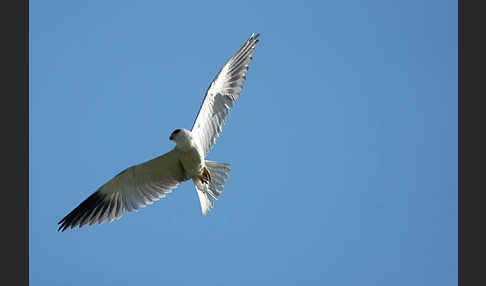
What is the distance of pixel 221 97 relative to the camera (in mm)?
6652

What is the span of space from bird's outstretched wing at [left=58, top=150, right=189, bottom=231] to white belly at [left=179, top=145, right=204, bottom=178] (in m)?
0.19

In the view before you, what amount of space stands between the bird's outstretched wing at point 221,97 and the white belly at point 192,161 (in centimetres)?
28

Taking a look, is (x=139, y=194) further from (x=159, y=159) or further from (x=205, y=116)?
(x=205, y=116)

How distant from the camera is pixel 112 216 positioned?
675 cm

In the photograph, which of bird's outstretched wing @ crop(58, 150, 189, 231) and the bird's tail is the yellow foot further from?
bird's outstretched wing @ crop(58, 150, 189, 231)

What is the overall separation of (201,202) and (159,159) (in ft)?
2.70

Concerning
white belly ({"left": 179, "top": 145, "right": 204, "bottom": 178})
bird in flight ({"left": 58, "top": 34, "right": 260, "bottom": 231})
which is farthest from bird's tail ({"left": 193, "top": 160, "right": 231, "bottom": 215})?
white belly ({"left": 179, "top": 145, "right": 204, "bottom": 178})

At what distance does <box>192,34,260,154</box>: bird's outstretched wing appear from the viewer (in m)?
6.54

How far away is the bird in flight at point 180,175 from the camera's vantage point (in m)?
6.58

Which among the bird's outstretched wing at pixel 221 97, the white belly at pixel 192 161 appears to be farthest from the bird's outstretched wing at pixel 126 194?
the bird's outstretched wing at pixel 221 97

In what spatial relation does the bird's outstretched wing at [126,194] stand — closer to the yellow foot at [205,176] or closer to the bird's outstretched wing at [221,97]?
the yellow foot at [205,176]

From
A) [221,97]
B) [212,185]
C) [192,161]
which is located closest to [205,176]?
[212,185]

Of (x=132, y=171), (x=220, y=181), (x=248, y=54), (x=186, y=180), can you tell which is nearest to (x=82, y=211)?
(x=132, y=171)

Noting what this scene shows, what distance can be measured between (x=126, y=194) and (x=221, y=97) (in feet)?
5.80
